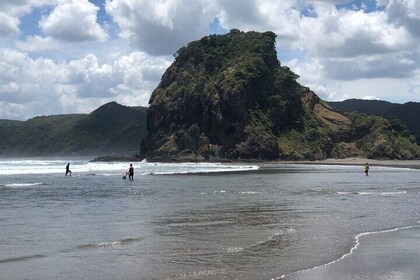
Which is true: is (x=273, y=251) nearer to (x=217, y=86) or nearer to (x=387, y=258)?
(x=387, y=258)

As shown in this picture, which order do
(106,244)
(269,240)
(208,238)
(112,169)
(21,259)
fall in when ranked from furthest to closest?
(112,169)
(208,238)
(269,240)
(106,244)
(21,259)

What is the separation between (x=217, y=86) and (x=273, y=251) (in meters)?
114

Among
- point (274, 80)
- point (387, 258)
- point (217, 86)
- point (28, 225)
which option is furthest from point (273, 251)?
point (274, 80)

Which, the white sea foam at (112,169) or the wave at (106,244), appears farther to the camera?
the white sea foam at (112,169)

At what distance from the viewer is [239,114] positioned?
4838 inches

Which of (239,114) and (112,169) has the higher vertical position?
(239,114)

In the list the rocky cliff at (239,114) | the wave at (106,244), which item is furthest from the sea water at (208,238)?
the rocky cliff at (239,114)

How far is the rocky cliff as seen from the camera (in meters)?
122

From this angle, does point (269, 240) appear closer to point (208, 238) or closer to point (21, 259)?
point (208, 238)

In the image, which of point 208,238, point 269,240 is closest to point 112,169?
point 208,238

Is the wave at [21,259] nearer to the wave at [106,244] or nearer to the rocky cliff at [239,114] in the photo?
the wave at [106,244]

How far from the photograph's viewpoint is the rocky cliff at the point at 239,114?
122500 mm

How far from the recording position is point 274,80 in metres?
133

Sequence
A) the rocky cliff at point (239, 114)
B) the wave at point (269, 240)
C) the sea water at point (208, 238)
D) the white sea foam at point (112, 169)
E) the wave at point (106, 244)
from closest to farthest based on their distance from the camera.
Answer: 1. the sea water at point (208, 238)
2. the wave at point (269, 240)
3. the wave at point (106, 244)
4. the white sea foam at point (112, 169)
5. the rocky cliff at point (239, 114)
